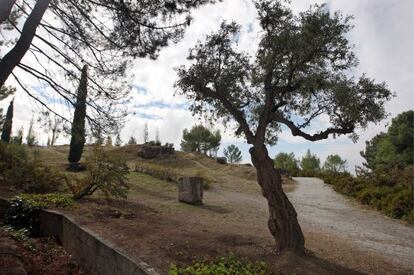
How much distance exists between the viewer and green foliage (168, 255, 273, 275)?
4.11 meters

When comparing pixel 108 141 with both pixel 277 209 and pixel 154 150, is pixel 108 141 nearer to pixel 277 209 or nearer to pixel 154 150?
pixel 277 209

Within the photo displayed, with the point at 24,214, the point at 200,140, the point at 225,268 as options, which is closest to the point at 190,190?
the point at 24,214

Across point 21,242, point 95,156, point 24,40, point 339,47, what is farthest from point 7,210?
point 339,47

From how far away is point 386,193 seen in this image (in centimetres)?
1481

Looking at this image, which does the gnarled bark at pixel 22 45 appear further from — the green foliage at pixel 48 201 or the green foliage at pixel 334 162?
the green foliage at pixel 334 162

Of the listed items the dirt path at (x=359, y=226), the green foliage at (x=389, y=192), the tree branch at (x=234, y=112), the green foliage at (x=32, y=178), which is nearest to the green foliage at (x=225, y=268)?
the tree branch at (x=234, y=112)

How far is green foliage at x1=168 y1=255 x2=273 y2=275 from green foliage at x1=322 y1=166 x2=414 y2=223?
9.90 metres

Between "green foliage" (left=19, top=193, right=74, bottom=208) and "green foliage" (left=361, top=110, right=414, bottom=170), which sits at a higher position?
"green foliage" (left=361, top=110, right=414, bottom=170)

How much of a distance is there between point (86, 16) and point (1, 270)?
17.4ft

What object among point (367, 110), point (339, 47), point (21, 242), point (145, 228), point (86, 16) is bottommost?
point (21, 242)

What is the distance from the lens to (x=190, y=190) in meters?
12.4

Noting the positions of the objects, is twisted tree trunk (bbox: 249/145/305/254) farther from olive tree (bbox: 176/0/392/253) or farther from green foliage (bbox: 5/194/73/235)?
green foliage (bbox: 5/194/73/235)

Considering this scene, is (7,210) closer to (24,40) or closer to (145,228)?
(145,228)

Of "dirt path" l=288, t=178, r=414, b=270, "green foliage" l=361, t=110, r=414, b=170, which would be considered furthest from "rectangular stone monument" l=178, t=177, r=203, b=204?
"green foliage" l=361, t=110, r=414, b=170
